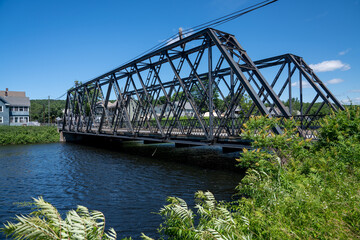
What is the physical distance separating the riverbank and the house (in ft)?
79.5

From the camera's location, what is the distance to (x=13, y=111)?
6600 cm

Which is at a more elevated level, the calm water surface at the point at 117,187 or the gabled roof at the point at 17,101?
the gabled roof at the point at 17,101

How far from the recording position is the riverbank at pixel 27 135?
40.4 m

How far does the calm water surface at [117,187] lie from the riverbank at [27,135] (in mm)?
23774

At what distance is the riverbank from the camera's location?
40.4 metres

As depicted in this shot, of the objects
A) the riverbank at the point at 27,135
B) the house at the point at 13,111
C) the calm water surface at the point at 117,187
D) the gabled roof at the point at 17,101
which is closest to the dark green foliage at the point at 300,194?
the calm water surface at the point at 117,187

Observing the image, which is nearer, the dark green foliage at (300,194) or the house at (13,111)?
the dark green foliage at (300,194)

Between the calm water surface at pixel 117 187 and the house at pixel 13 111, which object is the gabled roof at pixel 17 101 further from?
the calm water surface at pixel 117 187

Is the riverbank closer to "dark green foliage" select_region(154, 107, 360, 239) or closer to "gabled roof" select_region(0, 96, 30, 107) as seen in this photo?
"gabled roof" select_region(0, 96, 30, 107)

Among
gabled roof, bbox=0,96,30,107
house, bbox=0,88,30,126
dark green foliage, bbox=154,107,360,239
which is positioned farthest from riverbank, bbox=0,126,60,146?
dark green foliage, bbox=154,107,360,239

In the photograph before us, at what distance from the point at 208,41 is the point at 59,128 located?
41.3 metres

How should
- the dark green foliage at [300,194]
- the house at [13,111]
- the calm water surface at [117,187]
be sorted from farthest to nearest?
the house at [13,111] → the calm water surface at [117,187] → the dark green foliage at [300,194]

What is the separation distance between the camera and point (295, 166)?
6746 mm

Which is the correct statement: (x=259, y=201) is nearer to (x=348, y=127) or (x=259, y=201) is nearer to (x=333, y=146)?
(x=333, y=146)
